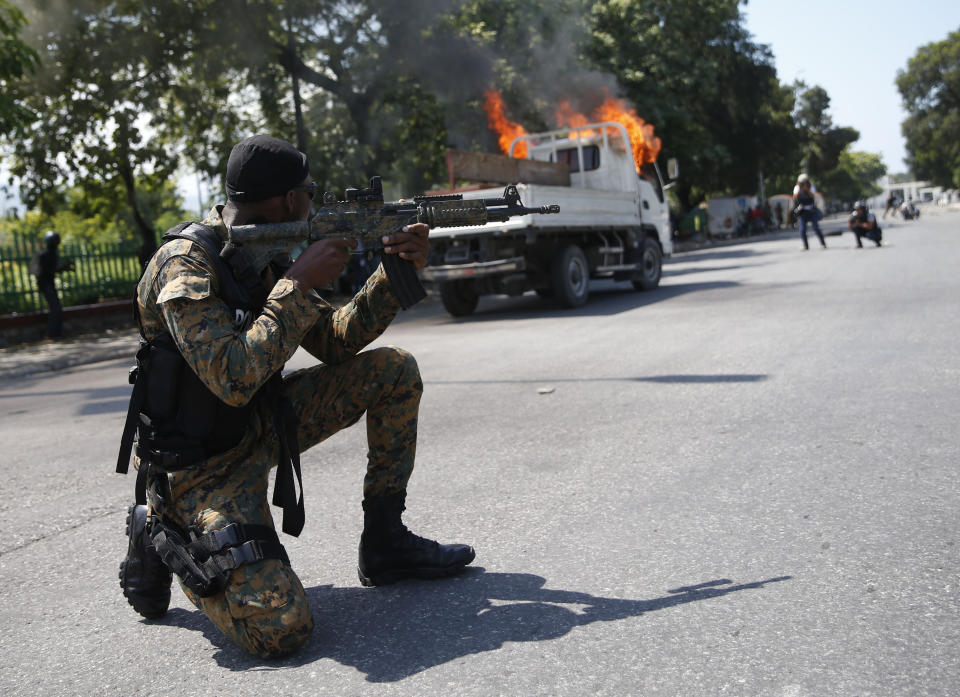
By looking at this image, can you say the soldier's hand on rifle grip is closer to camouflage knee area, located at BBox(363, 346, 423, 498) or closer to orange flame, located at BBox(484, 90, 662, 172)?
camouflage knee area, located at BBox(363, 346, 423, 498)

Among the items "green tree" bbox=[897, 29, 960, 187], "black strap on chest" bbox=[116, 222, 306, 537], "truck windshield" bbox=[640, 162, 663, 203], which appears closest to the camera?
"black strap on chest" bbox=[116, 222, 306, 537]

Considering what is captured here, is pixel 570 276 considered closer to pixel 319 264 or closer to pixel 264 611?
pixel 319 264

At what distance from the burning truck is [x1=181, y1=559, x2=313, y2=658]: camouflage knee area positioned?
7.67 meters

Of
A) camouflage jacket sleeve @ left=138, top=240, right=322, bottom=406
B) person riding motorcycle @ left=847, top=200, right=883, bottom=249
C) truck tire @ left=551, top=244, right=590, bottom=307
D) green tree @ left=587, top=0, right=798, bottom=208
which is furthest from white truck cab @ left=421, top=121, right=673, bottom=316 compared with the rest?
green tree @ left=587, top=0, right=798, bottom=208

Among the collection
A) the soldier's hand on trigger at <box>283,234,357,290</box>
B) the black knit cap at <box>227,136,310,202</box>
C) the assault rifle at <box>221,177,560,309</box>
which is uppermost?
the black knit cap at <box>227,136,310,202</box>

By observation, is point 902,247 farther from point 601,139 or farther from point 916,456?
point 916,456

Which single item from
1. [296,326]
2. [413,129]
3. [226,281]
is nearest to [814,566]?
[296,326]

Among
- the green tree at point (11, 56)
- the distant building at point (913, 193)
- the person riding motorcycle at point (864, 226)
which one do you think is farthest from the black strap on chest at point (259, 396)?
the distant building at point (913, 193)

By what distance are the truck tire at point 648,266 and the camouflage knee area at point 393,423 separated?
11466 mm

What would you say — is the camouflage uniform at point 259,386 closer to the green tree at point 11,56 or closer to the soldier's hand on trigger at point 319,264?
the soldier's hand on trigger at point 319,264

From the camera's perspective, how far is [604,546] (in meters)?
3.19

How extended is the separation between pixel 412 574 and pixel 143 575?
852 mm

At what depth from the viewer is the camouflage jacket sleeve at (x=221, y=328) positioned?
8.25ft

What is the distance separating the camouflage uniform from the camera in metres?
2.51
